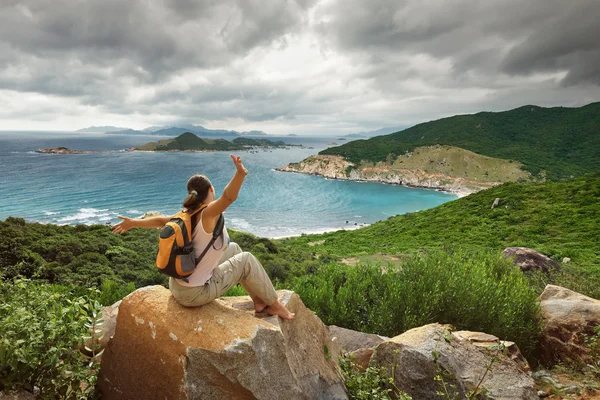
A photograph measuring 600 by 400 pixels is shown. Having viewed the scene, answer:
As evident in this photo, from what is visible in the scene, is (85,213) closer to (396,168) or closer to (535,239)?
(535,239)

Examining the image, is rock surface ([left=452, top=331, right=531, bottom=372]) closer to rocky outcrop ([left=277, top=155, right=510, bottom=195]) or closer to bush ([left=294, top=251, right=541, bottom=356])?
bush ([left=294, top=251, right=541, bottom=356])

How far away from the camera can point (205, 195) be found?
4.24m

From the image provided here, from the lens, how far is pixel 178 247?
4047 millimetres

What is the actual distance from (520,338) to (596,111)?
768ft

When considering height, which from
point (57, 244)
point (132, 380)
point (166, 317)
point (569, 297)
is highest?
point (166, 317)

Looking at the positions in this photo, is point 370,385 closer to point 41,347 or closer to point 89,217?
point 41,347

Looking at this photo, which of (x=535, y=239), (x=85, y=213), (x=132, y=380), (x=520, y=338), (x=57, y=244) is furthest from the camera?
(x=85, y=213)

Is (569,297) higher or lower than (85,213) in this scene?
higher

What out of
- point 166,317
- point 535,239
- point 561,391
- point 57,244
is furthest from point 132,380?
point 535,239

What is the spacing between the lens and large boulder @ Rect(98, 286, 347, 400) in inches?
157

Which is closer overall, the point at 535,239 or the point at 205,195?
the point at 205,195

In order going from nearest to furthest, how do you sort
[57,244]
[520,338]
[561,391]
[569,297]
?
1. [561,391]
2. [520,338]
3. [569,297]
4. [57,244]

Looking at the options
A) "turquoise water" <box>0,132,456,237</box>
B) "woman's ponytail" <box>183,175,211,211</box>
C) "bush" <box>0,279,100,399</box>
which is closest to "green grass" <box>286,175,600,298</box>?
"woman's ponytail" <box>183,175,211,211</box>

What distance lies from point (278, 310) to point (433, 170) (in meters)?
123
